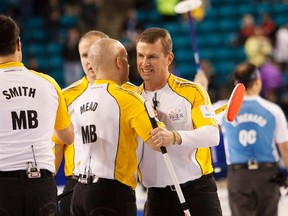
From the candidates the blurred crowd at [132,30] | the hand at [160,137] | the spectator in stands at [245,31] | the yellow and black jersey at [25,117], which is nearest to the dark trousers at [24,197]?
the yellow and black jersey at [25,117]

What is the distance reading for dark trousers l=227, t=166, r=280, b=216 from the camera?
328 inches

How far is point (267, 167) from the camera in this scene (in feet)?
27.5

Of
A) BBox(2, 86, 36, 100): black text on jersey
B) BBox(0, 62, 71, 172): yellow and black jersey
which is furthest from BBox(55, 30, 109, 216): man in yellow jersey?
BBox(2, 86, 36, 100): black text on jersey

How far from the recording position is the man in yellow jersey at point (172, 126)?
6082 mm

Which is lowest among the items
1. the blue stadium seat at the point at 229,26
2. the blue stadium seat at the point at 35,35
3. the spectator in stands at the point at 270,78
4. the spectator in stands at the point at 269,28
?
the spectator in stands at the point at 270,78

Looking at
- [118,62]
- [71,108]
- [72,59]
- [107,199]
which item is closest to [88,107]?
[118,62]

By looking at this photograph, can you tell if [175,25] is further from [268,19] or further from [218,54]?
[268,19]

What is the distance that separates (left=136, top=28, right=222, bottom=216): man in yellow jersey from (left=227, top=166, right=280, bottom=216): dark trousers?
2.19m

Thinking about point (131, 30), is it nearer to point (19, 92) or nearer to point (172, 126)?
point (172, 126)

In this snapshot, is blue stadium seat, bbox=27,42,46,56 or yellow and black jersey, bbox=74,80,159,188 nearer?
yellow and black jersey, bbox=74,80,159,188

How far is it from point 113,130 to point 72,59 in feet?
45.7

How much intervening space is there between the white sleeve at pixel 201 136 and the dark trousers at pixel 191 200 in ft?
1.56

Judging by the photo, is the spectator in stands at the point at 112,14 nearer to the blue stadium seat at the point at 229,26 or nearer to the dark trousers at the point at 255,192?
the blue stadium seat at the point at 229,26

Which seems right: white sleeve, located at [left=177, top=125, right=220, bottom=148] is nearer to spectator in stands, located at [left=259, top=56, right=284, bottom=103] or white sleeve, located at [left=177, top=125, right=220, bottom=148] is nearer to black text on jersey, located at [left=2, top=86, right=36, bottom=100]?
black text on jersey, located at [left=2, top=86, right=36, bottom=100]
